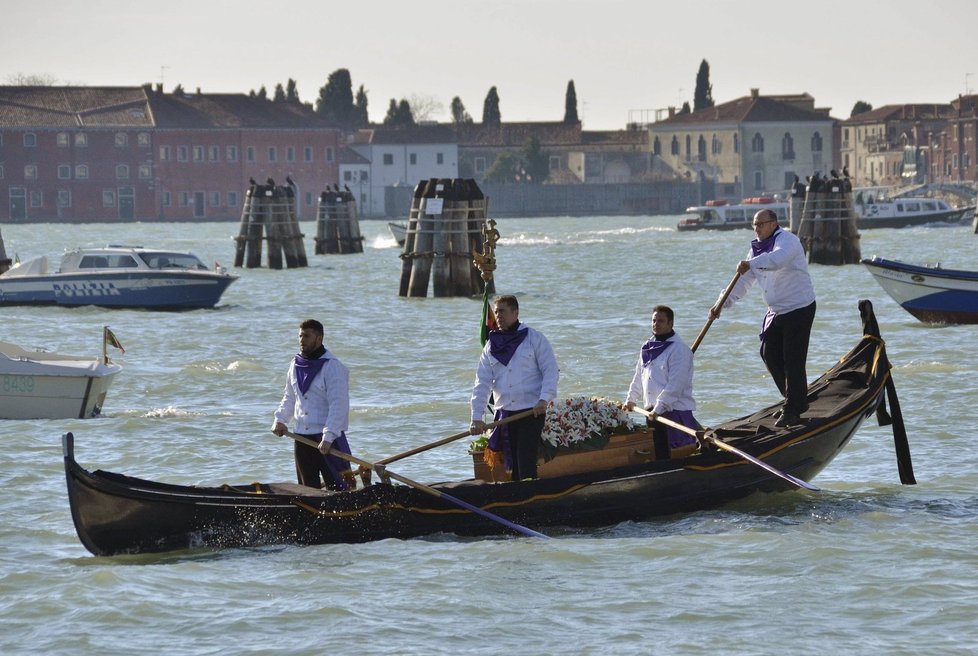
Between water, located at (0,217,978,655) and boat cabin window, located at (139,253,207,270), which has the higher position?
boat cabin window, located at (139,253,207,270)

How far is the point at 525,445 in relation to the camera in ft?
40.2

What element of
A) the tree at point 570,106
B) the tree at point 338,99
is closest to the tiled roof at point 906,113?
the tree at point 570,106

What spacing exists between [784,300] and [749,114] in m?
119

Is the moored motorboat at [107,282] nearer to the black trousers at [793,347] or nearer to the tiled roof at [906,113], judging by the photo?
the black trousers at [793,347]

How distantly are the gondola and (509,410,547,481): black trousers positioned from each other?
0.17 meters

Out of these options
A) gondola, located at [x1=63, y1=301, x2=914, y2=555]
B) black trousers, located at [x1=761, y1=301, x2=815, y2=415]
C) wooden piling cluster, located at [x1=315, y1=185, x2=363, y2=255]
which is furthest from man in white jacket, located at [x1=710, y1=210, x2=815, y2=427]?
wooden piling cluster, located at [x1=315, y1=185, x2=363, y2=255]

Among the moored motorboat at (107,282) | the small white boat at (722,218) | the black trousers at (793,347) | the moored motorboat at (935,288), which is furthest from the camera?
the small white boat at (722,218)

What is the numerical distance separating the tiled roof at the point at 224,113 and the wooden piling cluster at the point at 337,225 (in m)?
47.9

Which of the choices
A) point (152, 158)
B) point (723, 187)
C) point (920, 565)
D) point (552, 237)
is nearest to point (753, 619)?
point (920, 565)

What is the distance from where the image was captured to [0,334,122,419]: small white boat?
59.3 feet

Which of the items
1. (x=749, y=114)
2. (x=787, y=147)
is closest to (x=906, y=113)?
(x=787, y=147)

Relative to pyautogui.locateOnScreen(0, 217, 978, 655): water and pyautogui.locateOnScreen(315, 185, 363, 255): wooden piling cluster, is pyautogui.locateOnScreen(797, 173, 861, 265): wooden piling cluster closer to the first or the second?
pyautogui.locateOnScreen(315, 185, 363, 255): wooden piling cluster

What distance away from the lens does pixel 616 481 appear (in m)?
12.4

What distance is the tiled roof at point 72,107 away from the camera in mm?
107625
